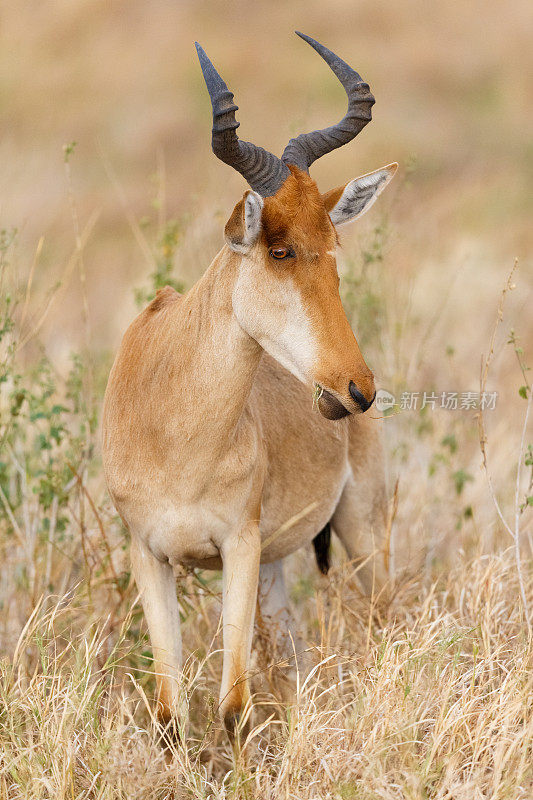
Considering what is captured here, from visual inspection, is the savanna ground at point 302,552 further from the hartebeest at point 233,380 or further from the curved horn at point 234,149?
the curved horn at point 234,149

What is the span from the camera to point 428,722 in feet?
14.4

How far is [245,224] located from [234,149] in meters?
0.30

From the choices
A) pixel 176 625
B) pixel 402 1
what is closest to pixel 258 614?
pixel 176 625

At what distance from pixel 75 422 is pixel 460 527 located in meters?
3.35

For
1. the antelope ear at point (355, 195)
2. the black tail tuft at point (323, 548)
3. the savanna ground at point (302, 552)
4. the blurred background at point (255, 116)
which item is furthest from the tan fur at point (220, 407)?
the blurred background at point (255, 116)

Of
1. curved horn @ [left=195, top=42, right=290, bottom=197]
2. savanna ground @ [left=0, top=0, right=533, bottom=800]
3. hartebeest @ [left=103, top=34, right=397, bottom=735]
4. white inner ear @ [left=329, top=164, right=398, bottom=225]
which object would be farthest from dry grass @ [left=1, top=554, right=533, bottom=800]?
curved horn @ [left=195, top=42, right=290, bottom=197]

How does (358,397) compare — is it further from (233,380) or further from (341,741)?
(341,741)

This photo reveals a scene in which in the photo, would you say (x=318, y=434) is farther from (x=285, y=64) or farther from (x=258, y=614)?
(x=285, y=64)

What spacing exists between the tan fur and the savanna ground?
369 millimetres

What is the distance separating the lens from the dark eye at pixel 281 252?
4051mm

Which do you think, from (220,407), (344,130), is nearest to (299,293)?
(220,407)

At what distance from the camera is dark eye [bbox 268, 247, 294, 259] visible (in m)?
4.05

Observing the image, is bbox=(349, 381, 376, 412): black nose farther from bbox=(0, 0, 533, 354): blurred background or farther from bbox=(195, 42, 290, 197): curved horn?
bbox=(0, 0, 533, 354): blurred background

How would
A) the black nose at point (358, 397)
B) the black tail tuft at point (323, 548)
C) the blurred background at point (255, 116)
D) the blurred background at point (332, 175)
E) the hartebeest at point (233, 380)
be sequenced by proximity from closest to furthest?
the black nose at point (358, 397) → the hartebeest at point (233, 380) → the black tail tuft at point (323, 548) → the blurred background at point (332, 175) → the blurred background at point (255, 116)
